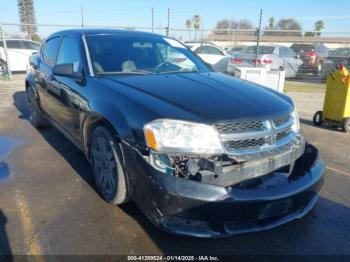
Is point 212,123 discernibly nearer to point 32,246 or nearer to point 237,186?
point 237,186

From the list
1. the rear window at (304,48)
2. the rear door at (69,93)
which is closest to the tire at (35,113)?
the rear door at (69,93)

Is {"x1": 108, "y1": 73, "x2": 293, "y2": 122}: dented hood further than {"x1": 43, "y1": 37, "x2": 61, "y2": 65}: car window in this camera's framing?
No

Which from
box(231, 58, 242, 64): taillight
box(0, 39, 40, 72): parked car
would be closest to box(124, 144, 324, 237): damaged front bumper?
box(231, 58, 242, 64): taillight

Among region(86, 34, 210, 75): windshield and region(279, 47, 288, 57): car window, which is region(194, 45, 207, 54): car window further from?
region(86, 34, 210, 75): windshield

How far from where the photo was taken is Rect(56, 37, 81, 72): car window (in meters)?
3.74

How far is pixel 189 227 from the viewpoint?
243 cm

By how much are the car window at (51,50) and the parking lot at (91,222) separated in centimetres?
142

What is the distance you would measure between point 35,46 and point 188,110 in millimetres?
15136

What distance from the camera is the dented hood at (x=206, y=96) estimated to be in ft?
8.54

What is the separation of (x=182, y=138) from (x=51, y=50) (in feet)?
11.1

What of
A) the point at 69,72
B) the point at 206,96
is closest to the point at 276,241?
the point at 206,96

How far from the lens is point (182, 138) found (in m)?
2.46

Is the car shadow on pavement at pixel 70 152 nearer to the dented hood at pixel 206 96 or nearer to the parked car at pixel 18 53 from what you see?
the dented hood at pixel 206 96

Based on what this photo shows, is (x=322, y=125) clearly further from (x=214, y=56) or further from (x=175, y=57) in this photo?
(x=214, y=56)
